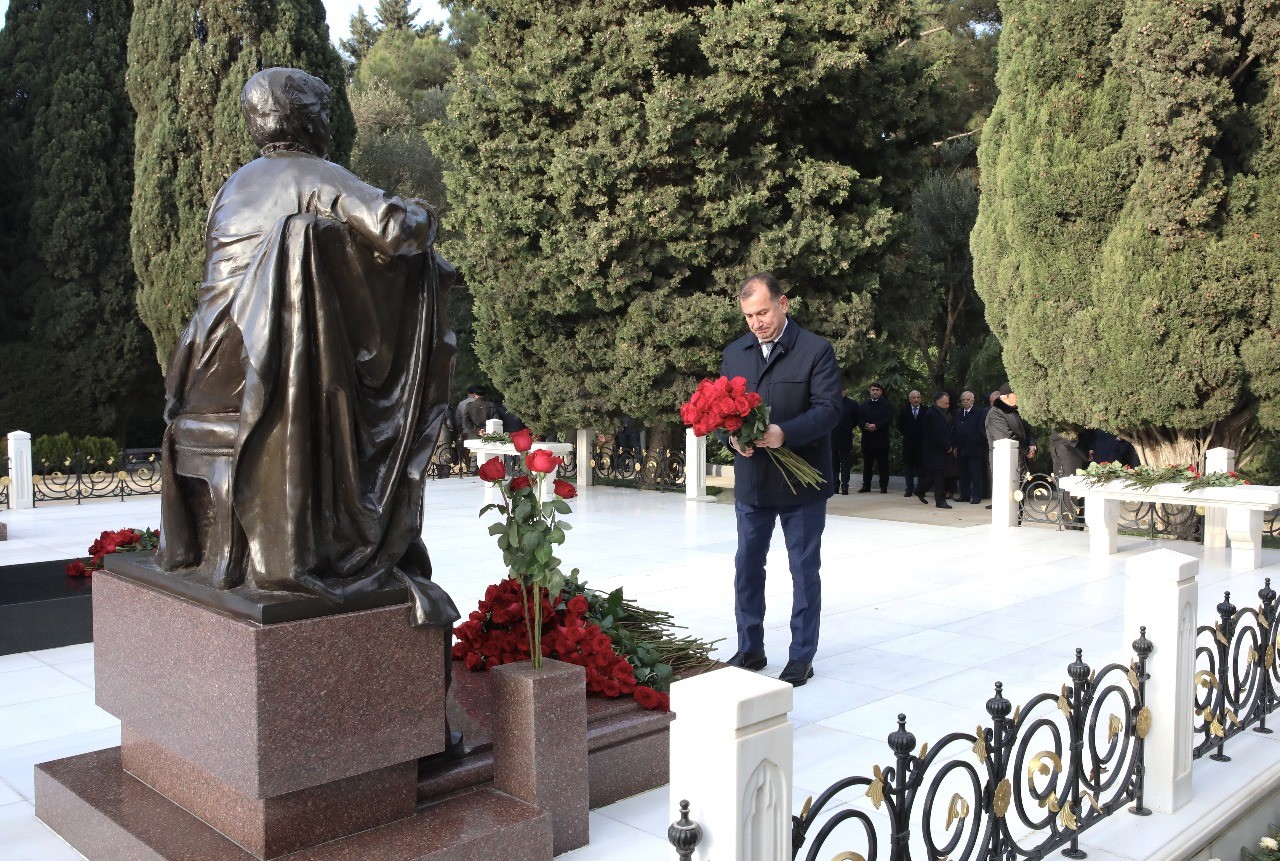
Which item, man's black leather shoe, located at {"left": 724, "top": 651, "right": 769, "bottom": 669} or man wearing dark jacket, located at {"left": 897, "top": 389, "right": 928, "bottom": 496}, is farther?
man wearing dark jacket, located at {"left": 897, "top": 389, "right": 928, "bottom": 496}

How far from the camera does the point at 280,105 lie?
356cm

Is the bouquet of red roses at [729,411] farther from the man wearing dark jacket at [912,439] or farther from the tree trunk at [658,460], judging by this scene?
the man wearing dark jacket at [912,439]

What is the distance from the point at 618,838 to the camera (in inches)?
148

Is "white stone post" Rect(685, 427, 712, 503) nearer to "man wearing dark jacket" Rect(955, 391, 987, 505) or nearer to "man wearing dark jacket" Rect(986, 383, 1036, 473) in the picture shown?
"man wearing dark jacket" Rect(955, 391, 987, 505)

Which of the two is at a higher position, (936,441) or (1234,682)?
(936,441)

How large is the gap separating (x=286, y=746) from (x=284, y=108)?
2.06 meters

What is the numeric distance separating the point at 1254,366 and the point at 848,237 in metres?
5.11

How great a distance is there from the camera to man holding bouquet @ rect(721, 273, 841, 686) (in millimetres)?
5348

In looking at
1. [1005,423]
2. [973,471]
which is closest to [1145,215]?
[1005,423]

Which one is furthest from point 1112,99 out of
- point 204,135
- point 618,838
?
point 204,135

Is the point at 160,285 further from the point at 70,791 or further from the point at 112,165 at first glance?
the point at 70,791

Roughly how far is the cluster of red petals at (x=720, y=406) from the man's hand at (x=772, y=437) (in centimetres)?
17

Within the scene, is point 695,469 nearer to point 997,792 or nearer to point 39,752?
point 39,752

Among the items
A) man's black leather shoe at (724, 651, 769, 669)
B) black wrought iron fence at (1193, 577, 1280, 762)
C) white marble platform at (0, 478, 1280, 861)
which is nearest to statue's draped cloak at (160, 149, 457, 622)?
white marble platform at (0, 478, 1280, 861)
